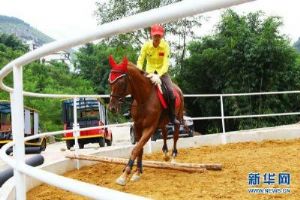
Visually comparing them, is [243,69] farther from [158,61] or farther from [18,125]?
[18,125]

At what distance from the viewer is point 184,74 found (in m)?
26.8

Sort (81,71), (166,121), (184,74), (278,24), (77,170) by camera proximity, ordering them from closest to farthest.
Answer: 1. (166,121)
2. (77,170)
3. (278,24)
4. (184,74)
5. (81,71)

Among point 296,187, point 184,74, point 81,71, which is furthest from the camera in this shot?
point 81,71

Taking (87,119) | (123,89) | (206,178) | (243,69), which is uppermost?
(243,69)

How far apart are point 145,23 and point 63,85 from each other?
138 ft

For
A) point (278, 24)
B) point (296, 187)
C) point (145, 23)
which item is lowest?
point (296, 187)

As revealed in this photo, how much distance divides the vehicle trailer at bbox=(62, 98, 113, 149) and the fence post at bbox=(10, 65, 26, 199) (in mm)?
13797

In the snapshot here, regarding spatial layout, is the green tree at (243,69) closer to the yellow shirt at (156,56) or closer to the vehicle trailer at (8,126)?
the vehicle trailer at (8,126)

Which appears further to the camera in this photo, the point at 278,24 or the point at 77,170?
the point at 278,24

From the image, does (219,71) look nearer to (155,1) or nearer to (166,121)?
(155,1)

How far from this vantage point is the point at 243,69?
77.9 feet

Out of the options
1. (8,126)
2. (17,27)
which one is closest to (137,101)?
(8,126)

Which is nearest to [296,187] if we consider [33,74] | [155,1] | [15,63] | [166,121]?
[166,121]

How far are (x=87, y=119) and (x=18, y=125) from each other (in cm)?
1461
